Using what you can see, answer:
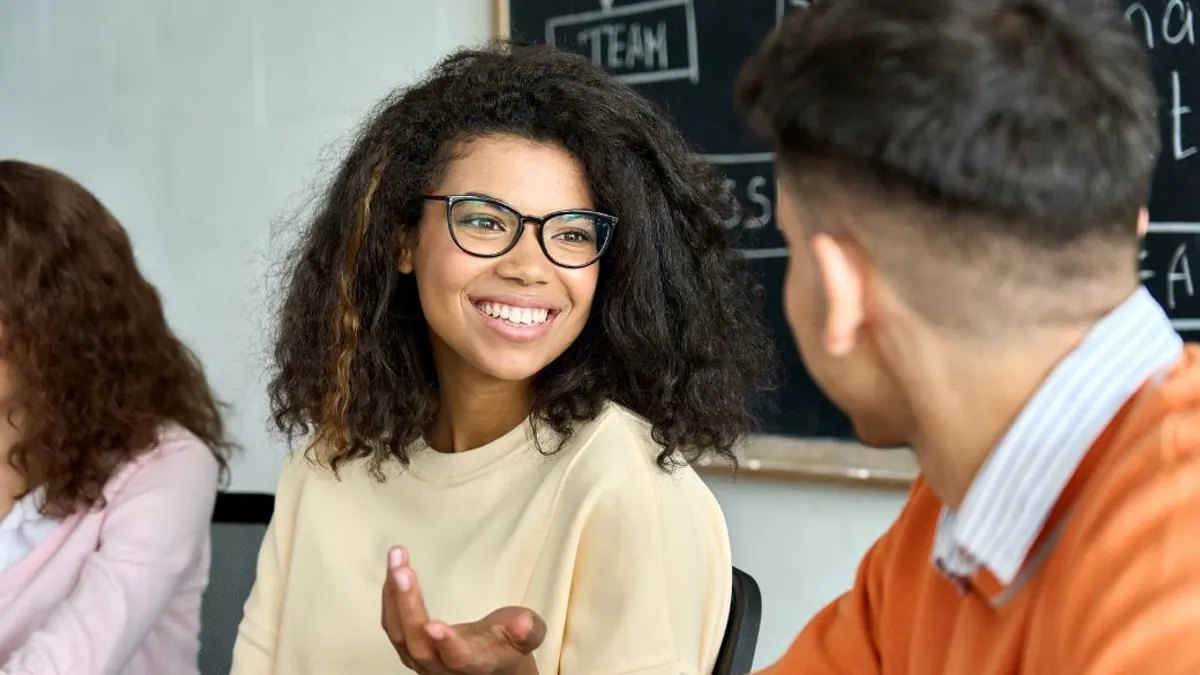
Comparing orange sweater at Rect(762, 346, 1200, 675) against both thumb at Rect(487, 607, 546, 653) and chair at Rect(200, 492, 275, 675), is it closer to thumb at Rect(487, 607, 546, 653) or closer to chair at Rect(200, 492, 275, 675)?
thumb at Rect(487, 607, 546, 653)

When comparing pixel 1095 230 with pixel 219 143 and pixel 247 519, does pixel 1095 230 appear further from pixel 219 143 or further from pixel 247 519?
pixel 219 143

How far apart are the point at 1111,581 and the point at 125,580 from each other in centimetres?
135

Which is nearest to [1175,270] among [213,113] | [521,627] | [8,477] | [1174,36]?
[1174,36]

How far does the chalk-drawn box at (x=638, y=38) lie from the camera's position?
2117mm

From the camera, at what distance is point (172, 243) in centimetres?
296

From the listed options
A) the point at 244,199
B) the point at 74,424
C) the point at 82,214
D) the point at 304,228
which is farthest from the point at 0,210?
the point at 244,199

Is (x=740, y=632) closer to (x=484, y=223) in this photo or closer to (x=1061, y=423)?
(x=484, y=223)

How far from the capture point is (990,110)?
0.62 meters

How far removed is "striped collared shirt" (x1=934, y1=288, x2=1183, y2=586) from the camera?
2.20 feet

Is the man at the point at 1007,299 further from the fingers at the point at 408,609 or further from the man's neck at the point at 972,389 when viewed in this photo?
the fingers at the point at 408,609

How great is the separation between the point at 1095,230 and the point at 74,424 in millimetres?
1457

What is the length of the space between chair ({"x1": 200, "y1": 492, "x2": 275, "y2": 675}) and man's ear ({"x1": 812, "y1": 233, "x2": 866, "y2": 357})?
1300 mm

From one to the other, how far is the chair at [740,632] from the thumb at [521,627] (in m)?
0.28

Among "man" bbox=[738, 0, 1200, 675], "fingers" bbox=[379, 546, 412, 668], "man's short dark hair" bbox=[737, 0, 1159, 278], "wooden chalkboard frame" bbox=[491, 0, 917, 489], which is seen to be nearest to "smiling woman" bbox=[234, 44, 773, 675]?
"fingers" bbox=[379, 546, 412, 668]
